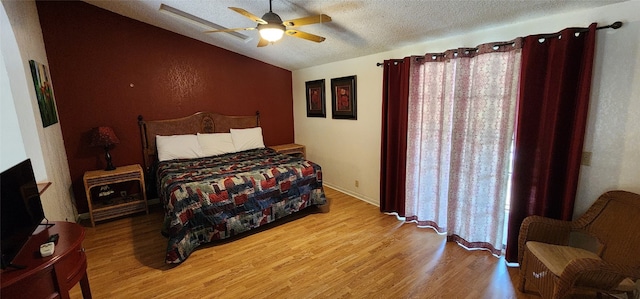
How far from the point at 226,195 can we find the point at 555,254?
273 cm

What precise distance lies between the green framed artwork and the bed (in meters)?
1.01

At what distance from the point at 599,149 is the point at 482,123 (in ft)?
2.53

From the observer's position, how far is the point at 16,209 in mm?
1273

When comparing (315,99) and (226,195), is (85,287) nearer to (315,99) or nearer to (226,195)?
(226,195)

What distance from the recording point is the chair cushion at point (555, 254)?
172 cm

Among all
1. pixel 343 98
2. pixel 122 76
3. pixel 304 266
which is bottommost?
pixel 304 266

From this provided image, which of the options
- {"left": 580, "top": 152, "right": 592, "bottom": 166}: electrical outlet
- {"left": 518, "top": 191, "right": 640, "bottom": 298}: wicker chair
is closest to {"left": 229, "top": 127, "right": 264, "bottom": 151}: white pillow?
{"left": 518, "top": 191, "right": 640, "bottom": 298}: wicker chair

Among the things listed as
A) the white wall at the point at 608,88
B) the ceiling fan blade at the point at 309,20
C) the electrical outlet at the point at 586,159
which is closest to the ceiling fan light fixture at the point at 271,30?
the ceiling fan blade at the point at 309,20

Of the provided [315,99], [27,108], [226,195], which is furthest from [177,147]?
[315,99]

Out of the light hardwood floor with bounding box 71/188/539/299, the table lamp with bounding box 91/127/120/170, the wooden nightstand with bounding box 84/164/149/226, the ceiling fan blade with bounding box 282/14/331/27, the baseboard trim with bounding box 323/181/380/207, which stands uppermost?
the ceiling fan blade with bounding box 282/14/331/27

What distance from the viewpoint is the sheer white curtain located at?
2.31 metres

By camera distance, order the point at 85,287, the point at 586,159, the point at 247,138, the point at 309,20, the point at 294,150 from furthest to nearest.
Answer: the point at 294,150 < the point at 247,138 < the point at 309,20 < the point at 586,159 < the point at 85,287

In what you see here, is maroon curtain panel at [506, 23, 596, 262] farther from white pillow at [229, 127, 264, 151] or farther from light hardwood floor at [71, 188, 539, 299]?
white pillow at [229, 127, 264, 151]

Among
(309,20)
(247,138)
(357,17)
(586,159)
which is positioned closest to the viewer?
(586,159)
